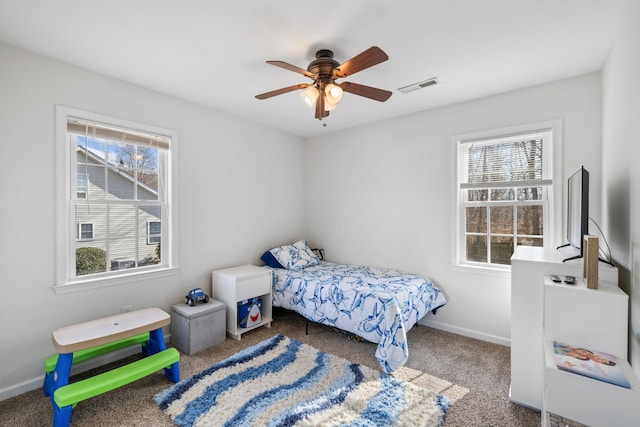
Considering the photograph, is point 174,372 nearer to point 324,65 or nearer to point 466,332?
point 324,65

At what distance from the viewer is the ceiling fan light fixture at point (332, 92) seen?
206cm

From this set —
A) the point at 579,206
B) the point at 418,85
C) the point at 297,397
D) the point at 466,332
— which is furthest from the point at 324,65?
the point at 466,332

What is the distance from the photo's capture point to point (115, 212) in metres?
2.74

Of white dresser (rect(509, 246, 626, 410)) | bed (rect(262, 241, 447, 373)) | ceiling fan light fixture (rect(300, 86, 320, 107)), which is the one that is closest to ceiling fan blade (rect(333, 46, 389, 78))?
ceiling fan light fixture (rect(300, 86, 320, 107))

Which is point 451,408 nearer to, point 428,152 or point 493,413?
point 493,413

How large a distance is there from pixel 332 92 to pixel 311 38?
381 mm

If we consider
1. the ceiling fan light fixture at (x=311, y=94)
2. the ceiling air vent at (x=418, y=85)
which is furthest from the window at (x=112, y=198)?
the ceiling air vent at (x=418, y=85)

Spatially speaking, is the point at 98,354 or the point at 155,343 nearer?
the point at 98,354

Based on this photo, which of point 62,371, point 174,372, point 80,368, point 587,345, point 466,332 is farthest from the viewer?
point 466,332

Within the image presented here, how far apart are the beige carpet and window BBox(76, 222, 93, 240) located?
1.20m

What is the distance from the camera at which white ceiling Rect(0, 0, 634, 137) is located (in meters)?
1.73

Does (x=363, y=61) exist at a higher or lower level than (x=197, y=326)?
higher

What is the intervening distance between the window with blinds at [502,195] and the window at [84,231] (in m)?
3.68

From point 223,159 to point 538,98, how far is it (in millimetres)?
3378
